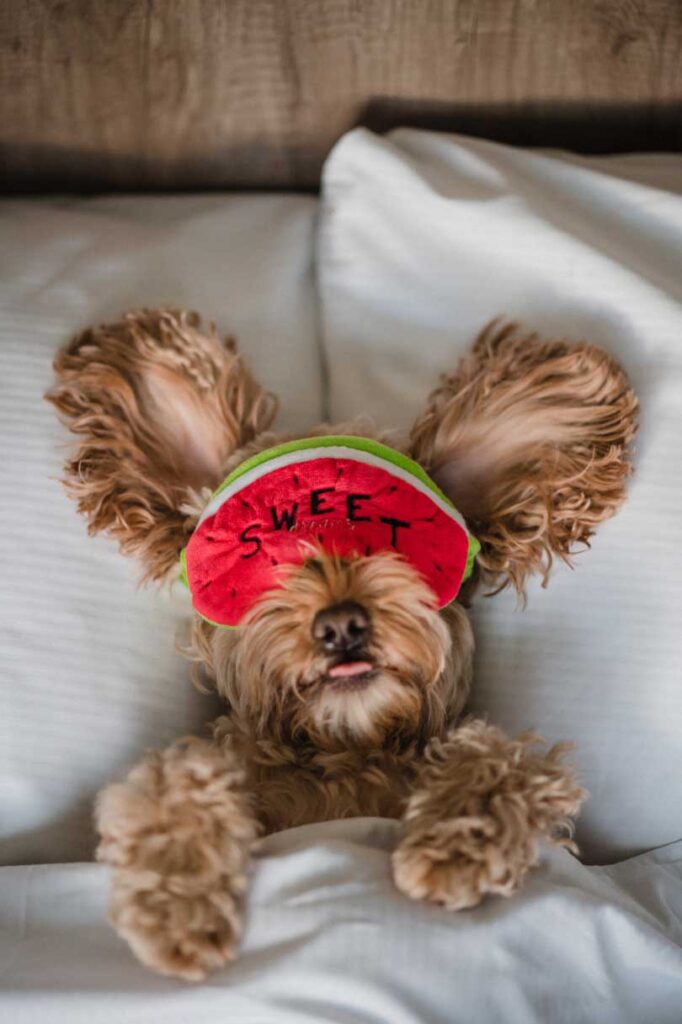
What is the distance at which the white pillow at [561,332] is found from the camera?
146 cm

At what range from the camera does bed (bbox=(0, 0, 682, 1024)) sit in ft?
3.74

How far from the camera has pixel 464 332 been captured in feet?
5.52

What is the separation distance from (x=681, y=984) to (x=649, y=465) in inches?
28.0

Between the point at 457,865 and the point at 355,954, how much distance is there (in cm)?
15

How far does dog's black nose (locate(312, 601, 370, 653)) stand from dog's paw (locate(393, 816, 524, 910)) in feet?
0.78

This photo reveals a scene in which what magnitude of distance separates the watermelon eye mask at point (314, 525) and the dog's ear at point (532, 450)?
0.63 feet

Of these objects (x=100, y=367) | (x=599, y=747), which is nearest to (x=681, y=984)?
(x=599, y=747)

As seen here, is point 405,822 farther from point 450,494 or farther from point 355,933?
point 450,494

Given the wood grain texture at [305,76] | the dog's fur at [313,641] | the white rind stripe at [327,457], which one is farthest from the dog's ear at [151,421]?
the wood grain texture at [305,76]

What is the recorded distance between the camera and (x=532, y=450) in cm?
145

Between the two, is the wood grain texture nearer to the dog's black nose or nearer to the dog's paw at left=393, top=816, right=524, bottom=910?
the dog's black nose

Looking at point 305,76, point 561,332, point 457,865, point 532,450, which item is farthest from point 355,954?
point 305,76

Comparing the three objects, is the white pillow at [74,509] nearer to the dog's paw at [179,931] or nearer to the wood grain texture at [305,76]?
the wood grain texture at [305,76]

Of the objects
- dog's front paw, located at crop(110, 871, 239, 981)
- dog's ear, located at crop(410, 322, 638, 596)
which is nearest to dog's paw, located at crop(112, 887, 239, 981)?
dog's front paw, located at crop(110, 871, 239, 981)
